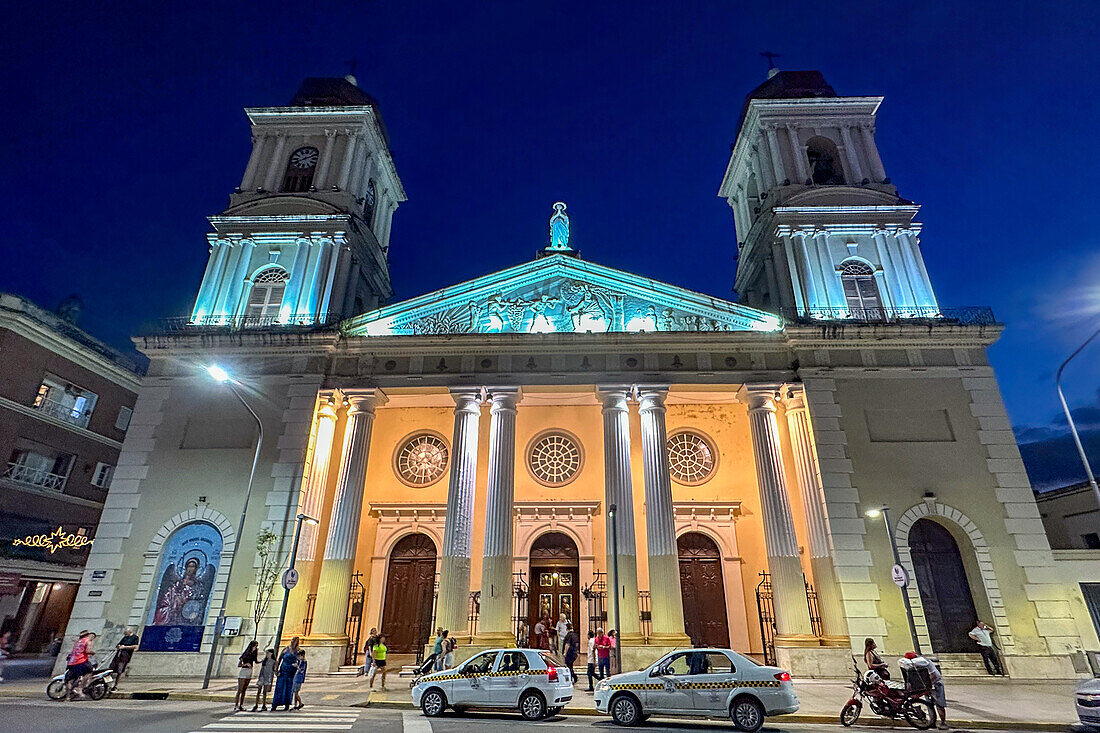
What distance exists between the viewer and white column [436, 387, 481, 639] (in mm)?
19484

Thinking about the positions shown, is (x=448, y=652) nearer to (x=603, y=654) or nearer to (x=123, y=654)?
(x=603, y=654)

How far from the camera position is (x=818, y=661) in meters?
18.1

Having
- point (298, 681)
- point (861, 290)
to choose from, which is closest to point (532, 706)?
point (298, 681)

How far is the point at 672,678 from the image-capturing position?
39.2ft

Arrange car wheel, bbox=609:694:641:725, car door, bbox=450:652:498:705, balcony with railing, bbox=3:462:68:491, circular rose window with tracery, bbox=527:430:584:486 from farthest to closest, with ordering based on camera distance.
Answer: balcony with railing, bbox=3:462:68:491 → circular rose window with tracery, bbox=527:430:584:486 → car door, bbox=450:652:498:705 → car wheel, bbox=609:694:641:725

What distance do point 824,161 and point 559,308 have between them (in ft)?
51.4

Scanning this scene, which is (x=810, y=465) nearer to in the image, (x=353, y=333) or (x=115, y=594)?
(x=353, y=333)

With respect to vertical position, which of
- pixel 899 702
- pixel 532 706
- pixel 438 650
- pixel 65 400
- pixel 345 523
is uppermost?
pixel 65 400

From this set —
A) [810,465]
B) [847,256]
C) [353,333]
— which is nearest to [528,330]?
[353,333]

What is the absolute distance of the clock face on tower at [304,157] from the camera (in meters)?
29.6

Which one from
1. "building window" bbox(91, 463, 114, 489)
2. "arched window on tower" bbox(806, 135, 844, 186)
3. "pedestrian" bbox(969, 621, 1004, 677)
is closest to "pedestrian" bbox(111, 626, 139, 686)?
"building window" bbox(91, 463, 114, 489)

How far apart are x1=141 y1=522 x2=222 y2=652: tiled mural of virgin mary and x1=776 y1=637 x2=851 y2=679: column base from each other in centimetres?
1820

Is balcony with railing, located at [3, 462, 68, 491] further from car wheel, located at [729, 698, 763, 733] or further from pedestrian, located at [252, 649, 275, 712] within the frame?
car wheel, located at [729, 698, 763, 733]

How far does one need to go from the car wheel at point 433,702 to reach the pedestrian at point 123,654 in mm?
8687
